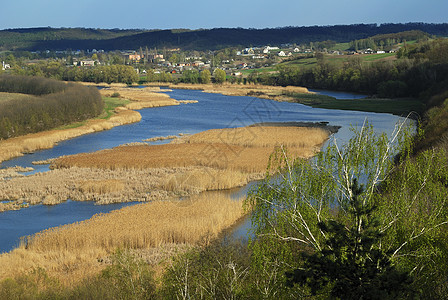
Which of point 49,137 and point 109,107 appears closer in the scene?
point 49,137

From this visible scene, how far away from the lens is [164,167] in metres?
37.1

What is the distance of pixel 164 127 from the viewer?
61.1 meters

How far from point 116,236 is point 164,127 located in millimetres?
40458

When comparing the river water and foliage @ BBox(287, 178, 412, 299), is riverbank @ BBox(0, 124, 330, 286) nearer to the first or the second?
the river water

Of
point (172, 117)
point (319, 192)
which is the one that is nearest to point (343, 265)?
point (319, 192)

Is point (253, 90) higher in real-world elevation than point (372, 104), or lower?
higher

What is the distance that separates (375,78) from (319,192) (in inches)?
3903

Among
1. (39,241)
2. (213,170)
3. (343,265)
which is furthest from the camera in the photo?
(213,170)

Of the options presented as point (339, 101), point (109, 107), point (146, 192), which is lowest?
point (339, 101)

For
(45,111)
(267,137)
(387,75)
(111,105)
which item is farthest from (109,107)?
(387,75)

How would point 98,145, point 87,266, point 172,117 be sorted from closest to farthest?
point 87,266, point 98,145, point 172,117

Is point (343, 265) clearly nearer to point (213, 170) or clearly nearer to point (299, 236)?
point (299, 236)

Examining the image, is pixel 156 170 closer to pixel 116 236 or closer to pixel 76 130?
pixel 116 236

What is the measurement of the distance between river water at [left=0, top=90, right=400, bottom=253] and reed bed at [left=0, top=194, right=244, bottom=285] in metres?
1.89
